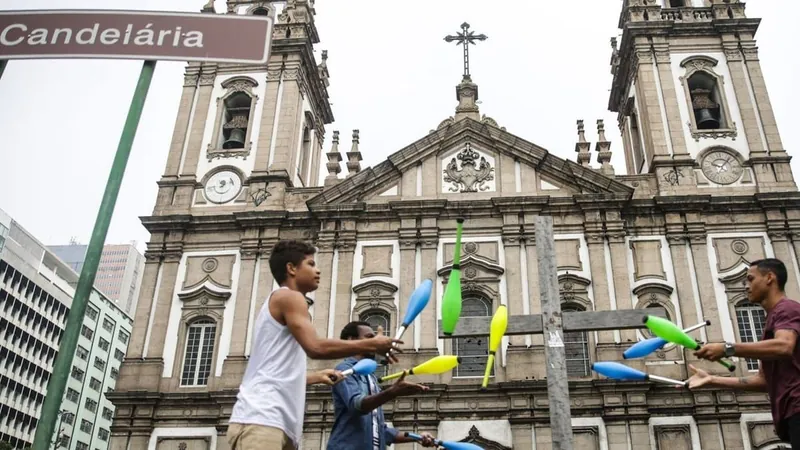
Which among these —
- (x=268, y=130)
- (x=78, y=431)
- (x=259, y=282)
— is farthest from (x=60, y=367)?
(x=78, y=431)

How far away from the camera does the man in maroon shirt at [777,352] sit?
4699 millimetres

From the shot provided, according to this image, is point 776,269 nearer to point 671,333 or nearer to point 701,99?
point 671,333

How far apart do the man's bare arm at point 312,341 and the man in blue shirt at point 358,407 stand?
2.95 feet

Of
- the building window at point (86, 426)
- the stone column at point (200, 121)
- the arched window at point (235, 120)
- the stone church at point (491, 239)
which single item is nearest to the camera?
the stone church at point (491, 239)

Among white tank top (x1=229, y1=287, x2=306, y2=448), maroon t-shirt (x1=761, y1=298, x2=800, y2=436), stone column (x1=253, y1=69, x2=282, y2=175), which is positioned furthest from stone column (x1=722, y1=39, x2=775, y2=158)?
white tank top (x1=229, y1=287, x2=306, y2=448)

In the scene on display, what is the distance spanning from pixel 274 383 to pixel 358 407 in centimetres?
110

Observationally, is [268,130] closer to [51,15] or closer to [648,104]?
[648,104]

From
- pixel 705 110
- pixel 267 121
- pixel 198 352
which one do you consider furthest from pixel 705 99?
pixel 198 352

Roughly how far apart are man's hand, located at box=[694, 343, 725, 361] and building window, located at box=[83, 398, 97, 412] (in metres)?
66.2

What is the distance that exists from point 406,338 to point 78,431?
168 ft

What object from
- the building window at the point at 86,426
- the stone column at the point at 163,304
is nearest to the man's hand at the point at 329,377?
the stone column at the point at 163,304

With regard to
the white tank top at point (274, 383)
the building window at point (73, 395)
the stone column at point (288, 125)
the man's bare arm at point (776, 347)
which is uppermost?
the building window at point (73, 395)

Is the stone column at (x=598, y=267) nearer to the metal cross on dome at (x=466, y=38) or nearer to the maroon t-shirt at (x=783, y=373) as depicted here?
the metal cross on dome at (x=466, y=38)

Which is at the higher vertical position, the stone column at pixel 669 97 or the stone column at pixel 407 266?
the stone column at pixel 669 97
